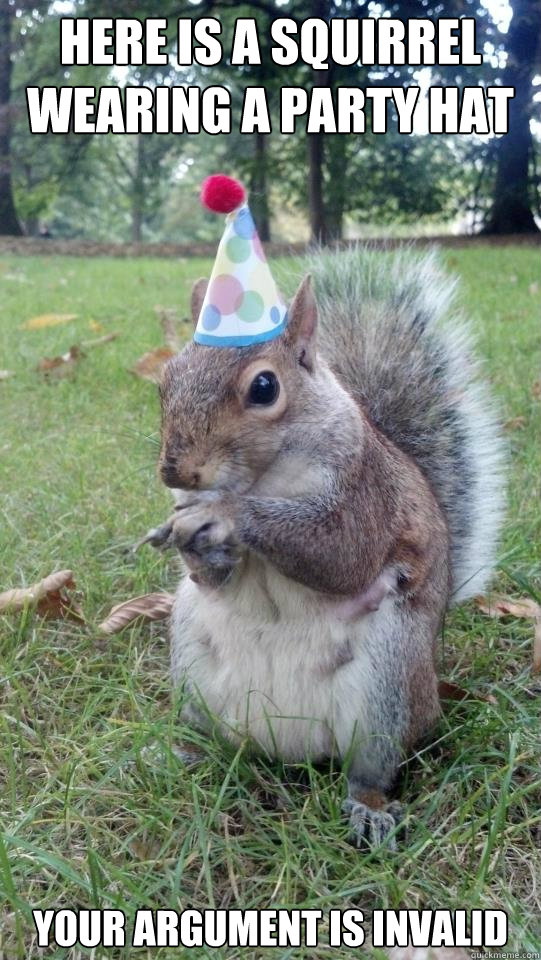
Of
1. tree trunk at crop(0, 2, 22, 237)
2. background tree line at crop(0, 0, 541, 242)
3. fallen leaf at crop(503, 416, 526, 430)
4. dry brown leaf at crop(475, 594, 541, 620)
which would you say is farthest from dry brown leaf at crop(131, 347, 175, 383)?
tree trunk at crop(0, 2, 22, 237)

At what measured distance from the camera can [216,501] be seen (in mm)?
868

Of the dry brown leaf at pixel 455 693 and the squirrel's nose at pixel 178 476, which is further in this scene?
the dry brown leaf at pixel 455 693

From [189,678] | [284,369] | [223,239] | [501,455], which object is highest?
[223,239]

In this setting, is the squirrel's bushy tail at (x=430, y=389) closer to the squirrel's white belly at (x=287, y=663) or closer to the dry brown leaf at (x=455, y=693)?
the dry brown leaf at (x=455, y=693)

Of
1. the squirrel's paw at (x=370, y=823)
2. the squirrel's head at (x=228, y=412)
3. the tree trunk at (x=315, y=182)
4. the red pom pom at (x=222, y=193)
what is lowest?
the squirrel's paw at (x=370, y=823)

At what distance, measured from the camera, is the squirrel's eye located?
0.87 metres

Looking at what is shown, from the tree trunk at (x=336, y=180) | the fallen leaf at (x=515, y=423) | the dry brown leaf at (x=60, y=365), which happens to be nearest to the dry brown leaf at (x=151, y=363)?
the dry brown leaf at (x=60, y=365)

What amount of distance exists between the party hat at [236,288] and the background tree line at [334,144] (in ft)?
10.4

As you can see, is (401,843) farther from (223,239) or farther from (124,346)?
(124,346)

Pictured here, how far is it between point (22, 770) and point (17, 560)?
56 centimetres

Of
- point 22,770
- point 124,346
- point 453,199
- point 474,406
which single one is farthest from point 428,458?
point 453,199

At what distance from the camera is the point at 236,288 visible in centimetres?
90

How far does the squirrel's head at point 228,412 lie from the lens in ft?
2.76

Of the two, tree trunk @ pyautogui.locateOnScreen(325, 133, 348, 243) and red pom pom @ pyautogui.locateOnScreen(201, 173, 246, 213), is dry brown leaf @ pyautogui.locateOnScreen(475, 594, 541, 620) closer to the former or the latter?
red pom pom @ pyautogui.locateOnScreen(201, 173, 246, 213)
